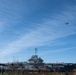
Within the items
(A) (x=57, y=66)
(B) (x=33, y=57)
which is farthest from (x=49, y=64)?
(B) (x=33, y=57)

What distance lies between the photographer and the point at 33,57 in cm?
15425

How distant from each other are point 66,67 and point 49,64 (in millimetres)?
15511

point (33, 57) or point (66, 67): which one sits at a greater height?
point (33, 57)

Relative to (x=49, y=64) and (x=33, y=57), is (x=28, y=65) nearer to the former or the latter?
(x=49, y=64)

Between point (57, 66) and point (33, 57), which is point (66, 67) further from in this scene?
point (33, 57)

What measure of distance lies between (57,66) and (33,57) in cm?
2765

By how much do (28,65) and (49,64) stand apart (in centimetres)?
1704

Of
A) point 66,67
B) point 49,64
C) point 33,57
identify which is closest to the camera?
point 66,67

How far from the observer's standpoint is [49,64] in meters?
139

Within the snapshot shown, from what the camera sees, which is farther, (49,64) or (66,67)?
(49,64)

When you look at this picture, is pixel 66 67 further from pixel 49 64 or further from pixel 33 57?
pixel 33 57

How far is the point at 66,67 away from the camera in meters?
126

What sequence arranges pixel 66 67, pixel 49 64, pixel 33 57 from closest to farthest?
pixel 66 67 < pixel 49 64 < pixel 33 57

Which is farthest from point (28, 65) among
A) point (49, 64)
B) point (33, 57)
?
point (33, 57)
